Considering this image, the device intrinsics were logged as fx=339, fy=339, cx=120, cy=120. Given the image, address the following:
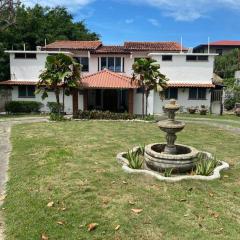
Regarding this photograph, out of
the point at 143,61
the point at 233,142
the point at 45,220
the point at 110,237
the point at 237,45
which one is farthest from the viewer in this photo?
the point at 237,45

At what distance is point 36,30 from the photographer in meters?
45.7

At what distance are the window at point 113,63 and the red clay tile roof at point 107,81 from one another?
3776 millimetres

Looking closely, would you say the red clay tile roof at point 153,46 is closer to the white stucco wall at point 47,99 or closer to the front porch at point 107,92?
the front porch at point 107,92

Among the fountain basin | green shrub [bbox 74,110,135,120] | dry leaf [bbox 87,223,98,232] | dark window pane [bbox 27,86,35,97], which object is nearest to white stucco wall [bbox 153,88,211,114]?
green shrub [bbox 74,110,135,120]

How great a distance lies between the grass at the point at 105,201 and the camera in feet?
21.1

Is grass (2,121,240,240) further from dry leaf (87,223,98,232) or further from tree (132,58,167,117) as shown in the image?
tree (132,58,167,117)

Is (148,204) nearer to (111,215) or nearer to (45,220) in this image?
(111,215)

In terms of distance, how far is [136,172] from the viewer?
9.83m

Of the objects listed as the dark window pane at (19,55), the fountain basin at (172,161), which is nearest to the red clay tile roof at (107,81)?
the dark window pane at (19,55)

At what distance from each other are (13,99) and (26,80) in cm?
218

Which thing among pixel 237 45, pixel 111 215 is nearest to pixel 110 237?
pixel 111 215

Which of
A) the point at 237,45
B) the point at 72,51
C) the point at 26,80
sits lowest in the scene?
the point at 26,80

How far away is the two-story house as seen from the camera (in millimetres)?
31531

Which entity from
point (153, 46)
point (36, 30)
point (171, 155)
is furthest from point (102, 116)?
point (36, 30)
